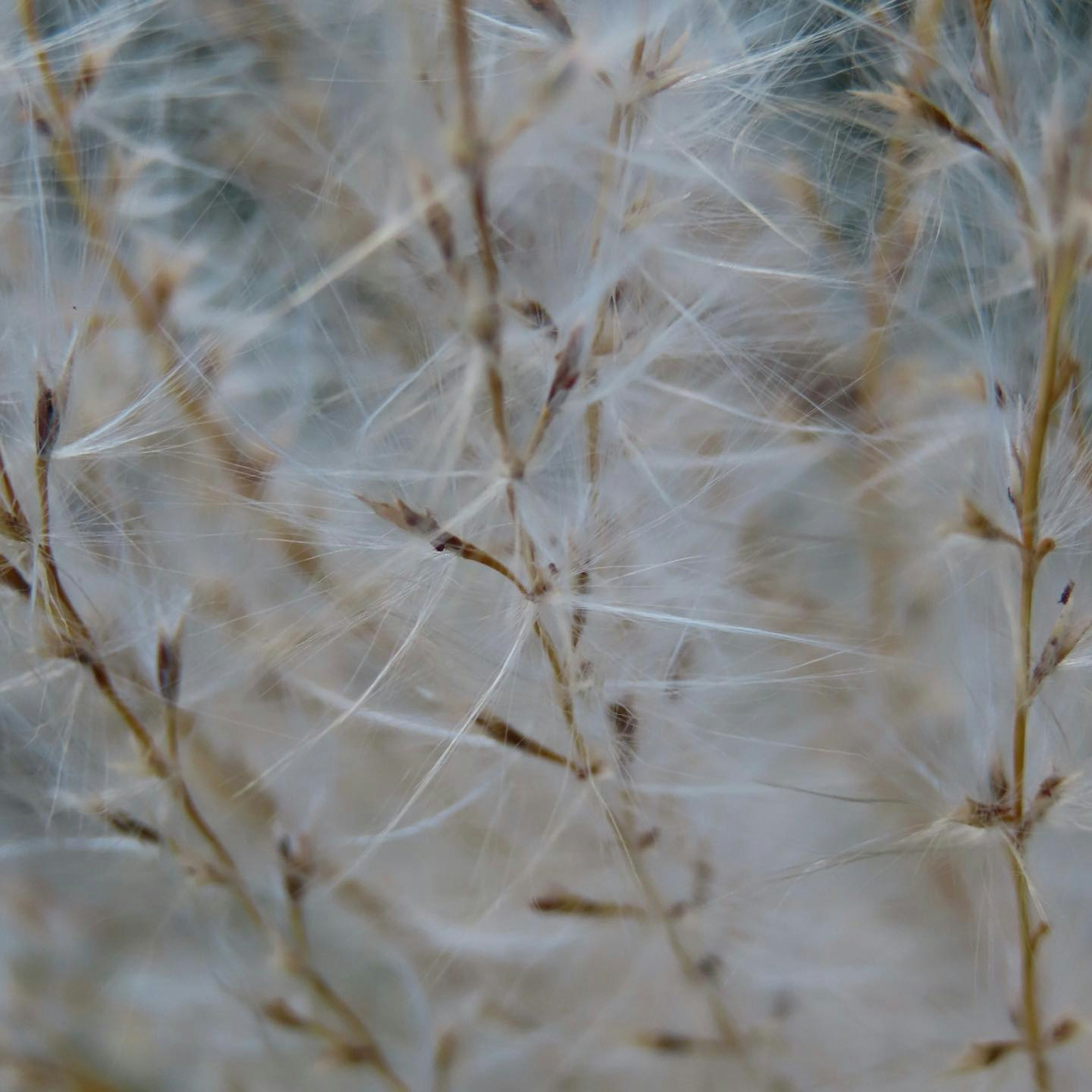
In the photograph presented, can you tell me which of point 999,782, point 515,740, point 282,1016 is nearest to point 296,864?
point 282,1016

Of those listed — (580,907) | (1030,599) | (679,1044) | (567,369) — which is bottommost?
(679,1044)

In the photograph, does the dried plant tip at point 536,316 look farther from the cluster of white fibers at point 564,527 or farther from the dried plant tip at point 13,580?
the dried plant tip at point 13,580

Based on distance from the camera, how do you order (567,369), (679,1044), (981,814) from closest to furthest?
1. (567,369)
2. (981,814)
3. (679,1044)

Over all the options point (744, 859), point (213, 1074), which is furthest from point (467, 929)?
point (213, 1074)

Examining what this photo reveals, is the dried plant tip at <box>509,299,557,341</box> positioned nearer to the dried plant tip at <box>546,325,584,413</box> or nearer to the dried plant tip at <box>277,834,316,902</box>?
the dried plant tip at <box>546,325,584,413</box>

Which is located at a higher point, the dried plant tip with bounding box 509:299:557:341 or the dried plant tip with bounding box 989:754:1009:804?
the dried plant tip with bounding box 509:299:557:341

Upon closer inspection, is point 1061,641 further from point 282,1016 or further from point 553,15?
point 282,1016

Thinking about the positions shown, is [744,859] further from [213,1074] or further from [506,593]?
[213,1074]

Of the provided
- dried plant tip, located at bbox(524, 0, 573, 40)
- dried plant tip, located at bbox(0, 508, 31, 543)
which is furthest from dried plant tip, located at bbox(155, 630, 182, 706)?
dried plant tip, located at bbox(524, 0, 573, 40)
